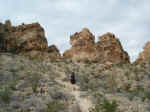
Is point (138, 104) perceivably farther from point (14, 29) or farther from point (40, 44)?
point (14, 29)

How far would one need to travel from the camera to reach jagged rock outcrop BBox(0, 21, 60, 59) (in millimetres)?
34969

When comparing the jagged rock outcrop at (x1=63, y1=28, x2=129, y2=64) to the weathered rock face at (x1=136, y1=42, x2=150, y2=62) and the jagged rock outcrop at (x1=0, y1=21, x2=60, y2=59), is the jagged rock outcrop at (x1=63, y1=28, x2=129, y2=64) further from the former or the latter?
the jagged rock outcrop at (x1=0, y1=21, x2=60, y2=59)

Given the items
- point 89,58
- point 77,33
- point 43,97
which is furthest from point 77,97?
point 77,33

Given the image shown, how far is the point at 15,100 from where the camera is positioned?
9914 millimetres

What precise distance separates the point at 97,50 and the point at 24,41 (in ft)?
49.3

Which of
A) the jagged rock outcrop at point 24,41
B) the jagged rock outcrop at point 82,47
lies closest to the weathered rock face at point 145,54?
the jagged rock outcrop at point 82,47

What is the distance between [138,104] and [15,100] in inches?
287

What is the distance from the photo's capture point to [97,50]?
36375 millimetres

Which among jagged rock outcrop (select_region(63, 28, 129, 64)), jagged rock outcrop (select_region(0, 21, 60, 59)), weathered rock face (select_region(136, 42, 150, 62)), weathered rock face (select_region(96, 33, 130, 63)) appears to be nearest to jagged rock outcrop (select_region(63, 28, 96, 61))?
jagged rock outcrop (select_region(63, 28, 129, 64))

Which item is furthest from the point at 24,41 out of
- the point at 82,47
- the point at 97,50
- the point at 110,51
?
the point at 110,51

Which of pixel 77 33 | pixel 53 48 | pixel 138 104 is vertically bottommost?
pixel 138 104

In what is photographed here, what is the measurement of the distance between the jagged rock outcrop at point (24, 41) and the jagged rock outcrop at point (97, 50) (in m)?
4.05

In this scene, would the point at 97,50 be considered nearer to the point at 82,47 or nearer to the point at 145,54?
the point at 82,47

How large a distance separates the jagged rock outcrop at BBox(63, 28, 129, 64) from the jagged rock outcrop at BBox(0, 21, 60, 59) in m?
4.05
